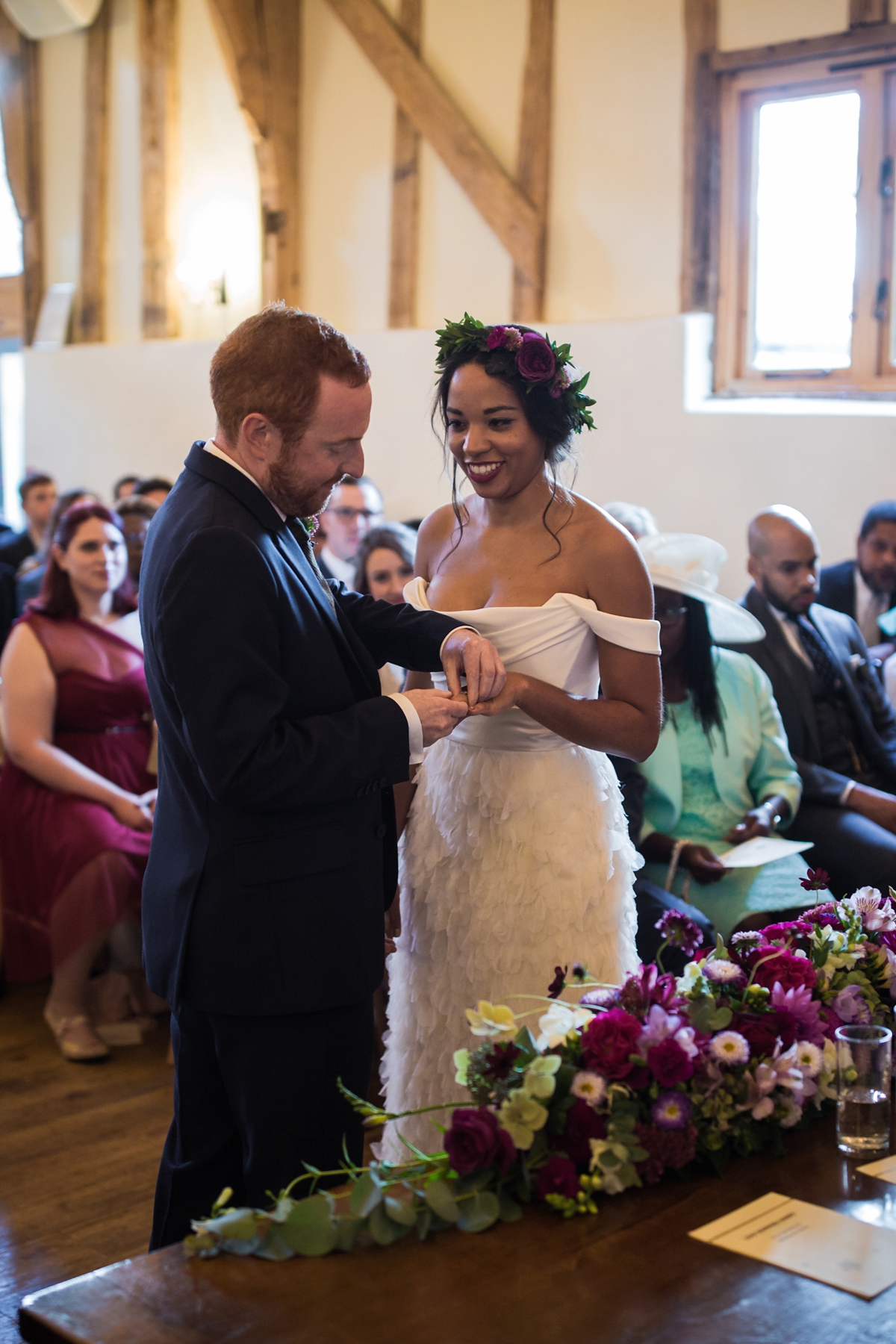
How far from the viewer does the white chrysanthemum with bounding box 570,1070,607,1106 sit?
4.38ft

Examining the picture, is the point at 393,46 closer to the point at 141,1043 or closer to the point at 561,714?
the point at 141,1043

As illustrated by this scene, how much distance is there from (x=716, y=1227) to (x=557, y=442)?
49.4 inches

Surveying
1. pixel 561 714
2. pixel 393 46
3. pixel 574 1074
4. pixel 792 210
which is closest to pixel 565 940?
pixel 561 714

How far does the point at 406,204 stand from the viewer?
6547mm

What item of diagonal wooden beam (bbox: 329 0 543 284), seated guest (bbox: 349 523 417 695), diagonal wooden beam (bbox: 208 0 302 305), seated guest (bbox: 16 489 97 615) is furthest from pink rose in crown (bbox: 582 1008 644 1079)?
diagonal wooden beam (bbox: 208 0 302 305)

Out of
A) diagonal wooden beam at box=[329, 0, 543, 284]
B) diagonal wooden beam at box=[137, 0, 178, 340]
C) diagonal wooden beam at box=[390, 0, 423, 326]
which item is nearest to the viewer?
diagonal wooden beam at box=[329, 0, 543, 284]

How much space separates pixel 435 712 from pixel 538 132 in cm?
483

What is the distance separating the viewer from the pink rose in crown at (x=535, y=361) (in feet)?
6.59

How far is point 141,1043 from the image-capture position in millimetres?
3652

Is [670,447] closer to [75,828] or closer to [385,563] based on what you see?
[385,563]

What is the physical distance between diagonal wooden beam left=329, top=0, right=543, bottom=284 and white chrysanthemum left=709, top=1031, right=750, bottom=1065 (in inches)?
200

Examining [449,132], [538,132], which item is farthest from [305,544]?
[449,132]

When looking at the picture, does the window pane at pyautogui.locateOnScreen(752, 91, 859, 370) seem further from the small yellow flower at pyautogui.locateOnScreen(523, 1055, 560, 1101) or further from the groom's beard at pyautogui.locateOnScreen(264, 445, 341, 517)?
the small yellow flower at pyautogui.locateOnScreen(523, 1055, 560, 1101)

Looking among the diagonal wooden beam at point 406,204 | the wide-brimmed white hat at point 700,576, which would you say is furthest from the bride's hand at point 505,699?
the diagonal wooden beam at point 406,204
